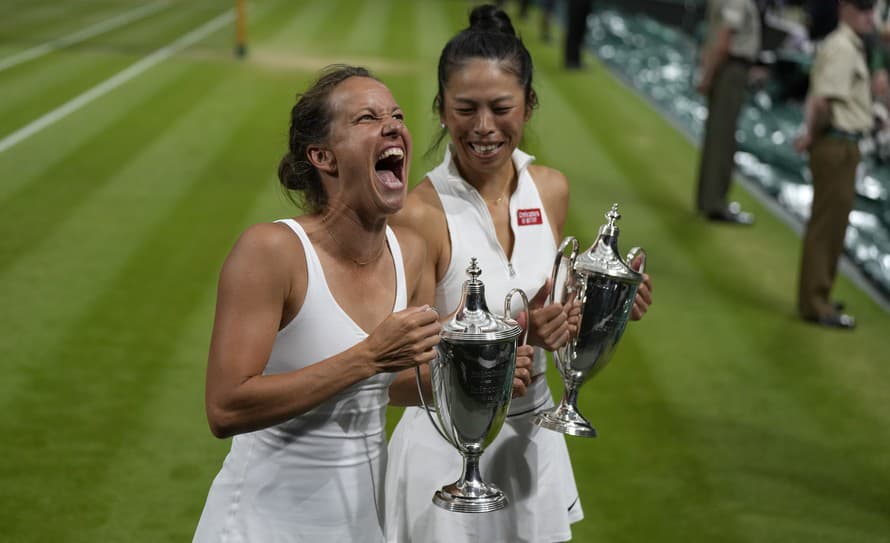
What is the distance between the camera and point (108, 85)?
15219 mm

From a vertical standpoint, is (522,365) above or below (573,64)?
above

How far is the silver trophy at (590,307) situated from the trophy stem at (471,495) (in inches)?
13.7

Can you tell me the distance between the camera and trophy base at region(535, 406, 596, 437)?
117 inches

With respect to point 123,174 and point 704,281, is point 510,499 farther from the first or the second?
point 123,174

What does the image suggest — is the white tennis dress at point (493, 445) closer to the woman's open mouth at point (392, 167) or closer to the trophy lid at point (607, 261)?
the trophy lid at point (607, 261)

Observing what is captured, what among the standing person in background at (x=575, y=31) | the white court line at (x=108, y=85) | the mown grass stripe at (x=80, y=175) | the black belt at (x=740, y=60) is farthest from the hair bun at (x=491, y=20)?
the standing person in background at (x=575, y=31)

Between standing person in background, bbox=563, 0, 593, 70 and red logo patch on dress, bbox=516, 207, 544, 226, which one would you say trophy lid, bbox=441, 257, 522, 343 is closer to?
red logo patch on dress, bbox=516, 207, 544, 226

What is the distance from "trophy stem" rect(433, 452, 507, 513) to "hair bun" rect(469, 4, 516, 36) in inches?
53.2

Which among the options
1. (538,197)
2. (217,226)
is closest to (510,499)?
(538,197)

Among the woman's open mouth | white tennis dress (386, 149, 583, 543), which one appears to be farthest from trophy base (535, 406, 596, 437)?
the woman's open mouth

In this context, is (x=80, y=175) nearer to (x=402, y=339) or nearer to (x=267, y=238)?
(x=267, y=238)

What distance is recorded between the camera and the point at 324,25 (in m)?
22.9

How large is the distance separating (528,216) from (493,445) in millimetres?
663

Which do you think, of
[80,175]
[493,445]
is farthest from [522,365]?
[80,175]
